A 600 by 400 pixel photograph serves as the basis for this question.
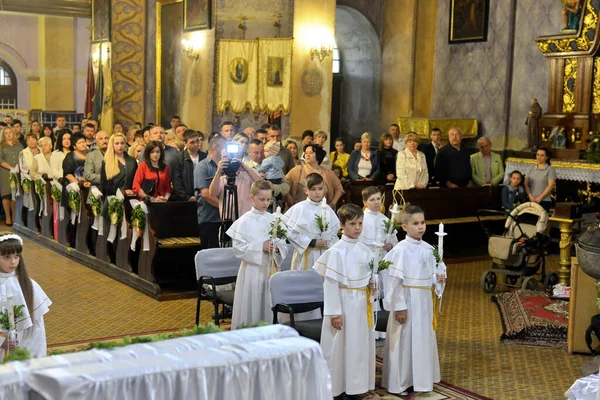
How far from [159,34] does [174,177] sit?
389 inches

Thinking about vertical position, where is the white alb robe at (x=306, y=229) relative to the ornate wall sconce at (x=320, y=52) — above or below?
below

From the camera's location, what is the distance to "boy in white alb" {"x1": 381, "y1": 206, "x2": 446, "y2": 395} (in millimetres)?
6836

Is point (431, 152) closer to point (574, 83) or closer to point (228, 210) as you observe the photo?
point (574, 83)

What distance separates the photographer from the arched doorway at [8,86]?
87.2ft

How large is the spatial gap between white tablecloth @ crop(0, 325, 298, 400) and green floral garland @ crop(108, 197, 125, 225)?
6587 mm

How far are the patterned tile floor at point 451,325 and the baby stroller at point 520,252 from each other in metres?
0.37

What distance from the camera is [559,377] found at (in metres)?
7.46

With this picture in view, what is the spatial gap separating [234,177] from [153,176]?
1.92 m

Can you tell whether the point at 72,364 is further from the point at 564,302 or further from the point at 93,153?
the point at 93,153

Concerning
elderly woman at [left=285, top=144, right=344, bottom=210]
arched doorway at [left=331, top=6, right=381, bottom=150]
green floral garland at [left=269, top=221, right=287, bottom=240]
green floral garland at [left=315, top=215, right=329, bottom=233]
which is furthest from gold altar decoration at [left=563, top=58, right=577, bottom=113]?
green floral garland at [left=269, top=221, right=287, bottom=240]

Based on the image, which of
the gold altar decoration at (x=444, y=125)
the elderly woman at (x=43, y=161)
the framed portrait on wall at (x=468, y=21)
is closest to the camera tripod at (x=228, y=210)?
the elderly woman at (x=43, y=161)

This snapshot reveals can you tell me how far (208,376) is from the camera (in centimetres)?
386

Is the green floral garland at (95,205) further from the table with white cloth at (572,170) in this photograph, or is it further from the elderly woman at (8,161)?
the table with white cloth at (572,170)

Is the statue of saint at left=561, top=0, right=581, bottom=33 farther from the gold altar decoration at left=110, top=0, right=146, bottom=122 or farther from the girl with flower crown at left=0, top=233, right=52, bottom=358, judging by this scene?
the girl with flower crown at left=0, top=233, right=52, bottom=358
